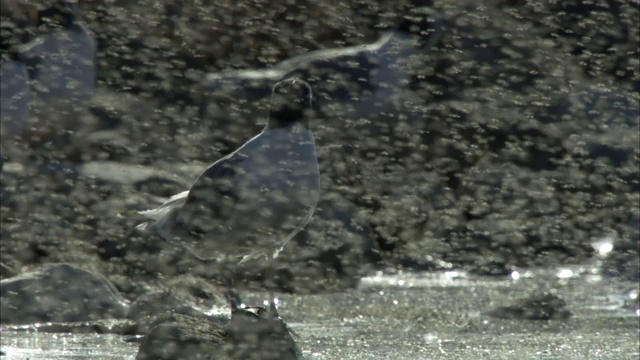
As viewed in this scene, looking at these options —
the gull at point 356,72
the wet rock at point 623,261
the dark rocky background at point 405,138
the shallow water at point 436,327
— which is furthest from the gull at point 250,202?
the gull at point 356,72

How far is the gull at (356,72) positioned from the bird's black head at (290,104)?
3644 mm

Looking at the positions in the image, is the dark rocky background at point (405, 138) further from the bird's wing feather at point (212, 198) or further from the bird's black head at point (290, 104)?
the bird's wing feather at point (212, 198)

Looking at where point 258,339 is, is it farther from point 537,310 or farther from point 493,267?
point 493,267

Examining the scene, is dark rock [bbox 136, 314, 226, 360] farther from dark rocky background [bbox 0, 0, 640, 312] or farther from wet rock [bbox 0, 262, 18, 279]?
dark rocky background [bbox 0, 0, 640, 312]

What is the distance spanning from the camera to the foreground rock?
14.8ft

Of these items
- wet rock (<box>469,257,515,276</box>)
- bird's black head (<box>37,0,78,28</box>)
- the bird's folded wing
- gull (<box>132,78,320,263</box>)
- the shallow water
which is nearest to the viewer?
the shallow water

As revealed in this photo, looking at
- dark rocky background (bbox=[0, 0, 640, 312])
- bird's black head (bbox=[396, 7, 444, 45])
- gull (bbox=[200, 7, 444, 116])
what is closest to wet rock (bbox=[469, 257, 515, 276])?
dark rocky background (bbox=[0, 0, 640, 312])

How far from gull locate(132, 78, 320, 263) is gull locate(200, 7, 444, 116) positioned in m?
4.21

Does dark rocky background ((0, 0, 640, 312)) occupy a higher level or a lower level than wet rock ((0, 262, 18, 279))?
lower

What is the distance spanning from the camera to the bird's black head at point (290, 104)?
19.2ft

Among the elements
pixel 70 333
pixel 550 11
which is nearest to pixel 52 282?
pixel 70 333

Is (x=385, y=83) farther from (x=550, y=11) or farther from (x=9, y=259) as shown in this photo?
(x=9, y=259)

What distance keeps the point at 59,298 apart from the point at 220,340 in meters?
1.95

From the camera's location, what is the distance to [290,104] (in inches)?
236
